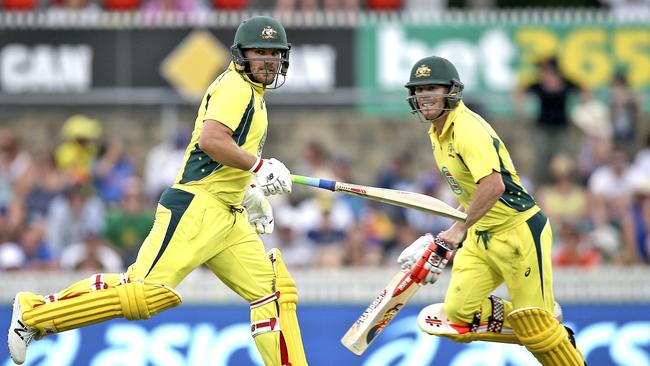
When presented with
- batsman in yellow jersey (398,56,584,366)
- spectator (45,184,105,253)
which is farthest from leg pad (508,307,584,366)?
spectator (45,184,105,253)

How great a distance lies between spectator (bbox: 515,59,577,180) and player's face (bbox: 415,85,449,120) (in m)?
5.90

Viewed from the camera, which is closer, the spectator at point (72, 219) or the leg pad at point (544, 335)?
the leg pad at point (544, 335)

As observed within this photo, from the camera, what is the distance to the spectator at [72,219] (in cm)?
1264

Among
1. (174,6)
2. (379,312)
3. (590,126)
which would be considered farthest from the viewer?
(174,6)

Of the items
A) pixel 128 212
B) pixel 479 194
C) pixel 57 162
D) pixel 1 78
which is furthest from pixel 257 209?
pixel 1 78

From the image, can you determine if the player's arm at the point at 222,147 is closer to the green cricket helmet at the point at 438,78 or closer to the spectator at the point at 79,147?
the green cricket helmet at the point at 438,78

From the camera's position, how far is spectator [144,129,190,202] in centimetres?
1334

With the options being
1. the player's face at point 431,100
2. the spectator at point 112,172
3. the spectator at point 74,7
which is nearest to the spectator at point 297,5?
the spectator at point 74,7

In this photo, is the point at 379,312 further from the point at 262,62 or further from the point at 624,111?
the point at 624,111

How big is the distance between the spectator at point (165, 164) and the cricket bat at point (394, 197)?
5.23 meters

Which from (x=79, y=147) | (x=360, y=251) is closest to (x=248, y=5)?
(x=79, y=147)

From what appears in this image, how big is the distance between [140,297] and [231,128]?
1.10 meters

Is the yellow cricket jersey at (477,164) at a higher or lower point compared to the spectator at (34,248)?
higher

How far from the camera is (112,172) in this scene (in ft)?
44.7
